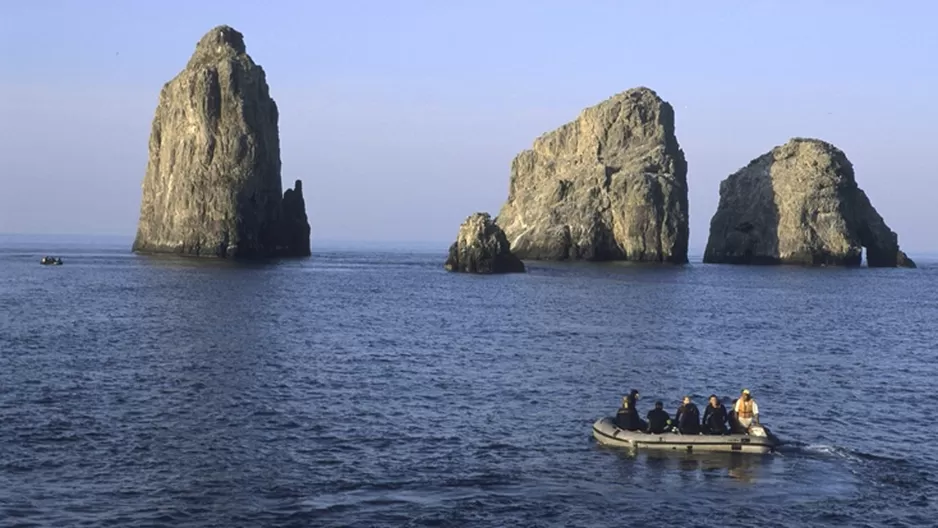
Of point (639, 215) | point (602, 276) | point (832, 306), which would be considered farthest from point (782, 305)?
point (639, 215)

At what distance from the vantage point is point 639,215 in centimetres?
18438

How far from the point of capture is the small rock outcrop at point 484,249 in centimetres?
14450

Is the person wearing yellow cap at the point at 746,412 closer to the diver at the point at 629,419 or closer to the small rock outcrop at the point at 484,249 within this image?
the diver at the point at 629,419

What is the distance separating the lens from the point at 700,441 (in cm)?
3897

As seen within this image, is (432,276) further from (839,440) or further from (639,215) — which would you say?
(839,440)

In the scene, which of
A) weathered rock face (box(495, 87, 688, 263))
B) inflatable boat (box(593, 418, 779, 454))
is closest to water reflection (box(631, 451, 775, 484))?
inflatable boat (box(593, 418, 779, 454))

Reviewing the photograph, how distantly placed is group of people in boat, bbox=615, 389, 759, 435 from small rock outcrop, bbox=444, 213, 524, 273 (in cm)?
10179

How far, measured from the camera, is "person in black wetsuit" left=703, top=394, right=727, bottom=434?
130 ft

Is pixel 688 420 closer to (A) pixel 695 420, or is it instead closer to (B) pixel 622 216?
(A) pixel 695 420

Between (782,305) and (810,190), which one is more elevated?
(810,190)

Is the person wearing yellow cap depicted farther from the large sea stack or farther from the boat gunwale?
the large sea stack

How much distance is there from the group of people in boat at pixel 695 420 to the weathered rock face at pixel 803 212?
152 metres

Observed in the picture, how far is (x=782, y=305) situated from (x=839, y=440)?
6431 cm

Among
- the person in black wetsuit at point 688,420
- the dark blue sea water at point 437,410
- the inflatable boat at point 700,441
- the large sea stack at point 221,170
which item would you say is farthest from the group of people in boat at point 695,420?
the large sea stack at point 221,170
